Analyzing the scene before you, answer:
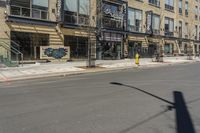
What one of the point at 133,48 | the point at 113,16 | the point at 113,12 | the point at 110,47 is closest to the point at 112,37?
the point at 110,47

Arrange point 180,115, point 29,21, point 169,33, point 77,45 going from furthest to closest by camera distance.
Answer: point 169,33 → point 77,45 → point 29,21 → point 180,115

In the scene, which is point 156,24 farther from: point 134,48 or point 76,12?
point 76,12

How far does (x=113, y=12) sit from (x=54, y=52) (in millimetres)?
12334

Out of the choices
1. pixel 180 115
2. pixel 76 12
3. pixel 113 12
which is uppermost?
pixel 113 12

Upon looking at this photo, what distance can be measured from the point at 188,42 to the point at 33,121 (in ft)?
190

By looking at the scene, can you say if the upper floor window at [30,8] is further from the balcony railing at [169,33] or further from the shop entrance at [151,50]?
the balcony railing at [169,33]

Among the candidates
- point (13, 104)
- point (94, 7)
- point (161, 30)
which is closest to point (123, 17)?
point (94, 7)

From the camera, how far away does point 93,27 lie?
94.2 ft

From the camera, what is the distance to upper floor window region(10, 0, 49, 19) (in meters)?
26.4

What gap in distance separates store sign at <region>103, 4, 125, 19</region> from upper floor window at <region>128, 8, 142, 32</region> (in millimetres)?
2836

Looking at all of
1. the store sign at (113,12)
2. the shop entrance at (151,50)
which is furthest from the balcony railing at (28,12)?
the shop entrance at (151,50)

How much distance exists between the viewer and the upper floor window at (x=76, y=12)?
3169 cm

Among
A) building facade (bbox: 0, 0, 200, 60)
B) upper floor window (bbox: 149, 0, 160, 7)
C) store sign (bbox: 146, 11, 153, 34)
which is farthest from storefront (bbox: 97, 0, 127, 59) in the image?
upper floor window (bbox: 149, 0, 160, 7)

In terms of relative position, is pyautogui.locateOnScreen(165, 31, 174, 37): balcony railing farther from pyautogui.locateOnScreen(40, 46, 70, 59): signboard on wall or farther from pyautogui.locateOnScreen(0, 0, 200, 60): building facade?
pyautogui.locateOnScreen(40, 46, 70, 59): signboard on wall
